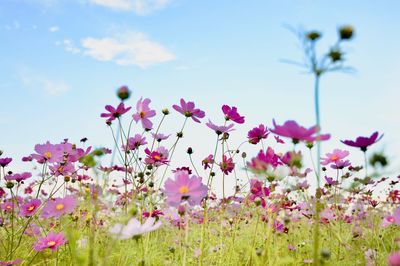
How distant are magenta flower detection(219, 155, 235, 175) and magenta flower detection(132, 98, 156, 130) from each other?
17.1 inches

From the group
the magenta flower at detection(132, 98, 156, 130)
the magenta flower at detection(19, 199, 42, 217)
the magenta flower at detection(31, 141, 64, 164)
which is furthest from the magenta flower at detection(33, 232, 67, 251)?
the magenta flower at detection(132, 98, 156, 130)

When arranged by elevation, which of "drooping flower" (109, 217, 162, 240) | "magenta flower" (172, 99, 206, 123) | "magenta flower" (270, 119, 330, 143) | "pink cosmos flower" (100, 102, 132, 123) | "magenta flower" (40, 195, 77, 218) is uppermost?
"magenta flower" (172, 99, 206, 123)

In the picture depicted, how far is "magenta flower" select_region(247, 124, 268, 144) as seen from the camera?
1941 mm

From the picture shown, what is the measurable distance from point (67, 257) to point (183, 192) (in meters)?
1.58

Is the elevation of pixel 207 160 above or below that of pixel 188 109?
below

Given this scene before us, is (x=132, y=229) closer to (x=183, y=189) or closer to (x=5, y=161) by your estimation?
(x=183, y=189)

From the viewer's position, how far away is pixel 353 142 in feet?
4.23

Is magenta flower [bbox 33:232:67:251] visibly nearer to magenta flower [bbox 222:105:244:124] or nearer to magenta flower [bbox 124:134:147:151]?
magenta flower [bbox 124:134:147:151]

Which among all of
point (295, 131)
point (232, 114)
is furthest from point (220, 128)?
point (295, 131)

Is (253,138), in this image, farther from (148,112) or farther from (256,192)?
(148,112)

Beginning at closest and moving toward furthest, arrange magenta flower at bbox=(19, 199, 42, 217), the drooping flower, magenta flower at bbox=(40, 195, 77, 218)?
the drooping flower, magenta flower at bbox=(40, 195, 77, 218), magenta flower at bbox=(19, 199, 42, 217)

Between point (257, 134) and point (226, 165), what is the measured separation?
0.75 ft

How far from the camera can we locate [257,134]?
1.95m

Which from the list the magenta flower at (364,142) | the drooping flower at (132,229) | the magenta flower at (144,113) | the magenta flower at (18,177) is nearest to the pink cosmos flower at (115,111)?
the magenta flower at (144,113)
